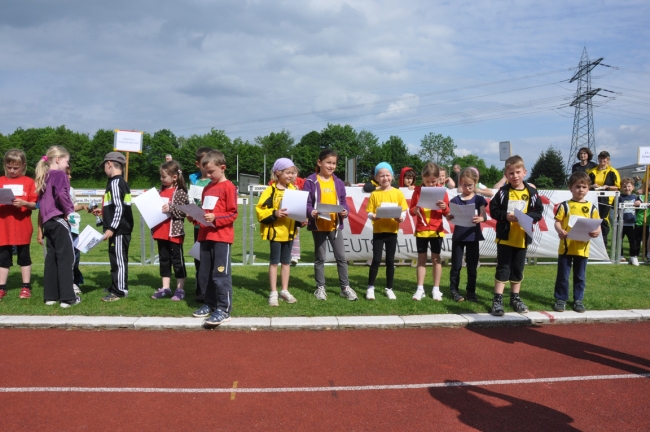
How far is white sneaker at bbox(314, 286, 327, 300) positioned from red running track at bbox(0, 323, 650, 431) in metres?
1.22

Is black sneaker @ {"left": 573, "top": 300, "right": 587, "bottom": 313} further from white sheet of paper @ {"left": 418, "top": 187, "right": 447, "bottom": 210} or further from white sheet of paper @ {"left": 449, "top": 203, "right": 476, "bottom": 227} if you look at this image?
white sheet of paper @ {"left": 418, "top": 187, "right": 447, "bottom": 210}

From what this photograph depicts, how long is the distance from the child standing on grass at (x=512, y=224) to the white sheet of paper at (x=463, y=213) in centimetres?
32

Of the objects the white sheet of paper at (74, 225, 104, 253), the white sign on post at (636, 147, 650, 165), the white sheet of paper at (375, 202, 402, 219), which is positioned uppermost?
the white sign on post at (636, 147, 650, 165)

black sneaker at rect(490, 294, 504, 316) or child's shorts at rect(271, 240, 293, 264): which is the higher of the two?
child's shorts at rect(271, 240, 293, 264)

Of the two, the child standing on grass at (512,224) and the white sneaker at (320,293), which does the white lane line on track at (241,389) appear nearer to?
the child standing on grass at (512,224)

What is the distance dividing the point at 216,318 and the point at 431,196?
336 cm

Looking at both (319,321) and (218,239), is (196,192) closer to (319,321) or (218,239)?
(218,239)

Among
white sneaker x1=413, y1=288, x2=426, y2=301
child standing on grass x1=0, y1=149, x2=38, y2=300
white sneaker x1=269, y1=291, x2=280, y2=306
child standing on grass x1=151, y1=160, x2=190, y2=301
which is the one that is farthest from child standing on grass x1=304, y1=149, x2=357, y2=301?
child standing on grass x1=0, y1=149, x2=38, y2=300

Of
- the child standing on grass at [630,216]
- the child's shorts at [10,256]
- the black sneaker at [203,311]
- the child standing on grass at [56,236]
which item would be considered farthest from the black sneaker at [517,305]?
the child's shorts at [10,256]

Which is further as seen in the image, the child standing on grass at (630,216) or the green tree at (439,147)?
the green tree at (439,147)

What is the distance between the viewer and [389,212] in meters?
6.65

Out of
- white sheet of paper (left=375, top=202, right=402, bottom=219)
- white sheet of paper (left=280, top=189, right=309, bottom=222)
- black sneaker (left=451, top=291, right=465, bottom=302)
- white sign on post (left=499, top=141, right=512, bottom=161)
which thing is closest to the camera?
white sheet of paper (left=280, top=189, right=309, bottom=222)

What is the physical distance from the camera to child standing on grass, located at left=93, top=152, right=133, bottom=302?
665 centimetres

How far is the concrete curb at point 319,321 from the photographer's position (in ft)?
18.8
